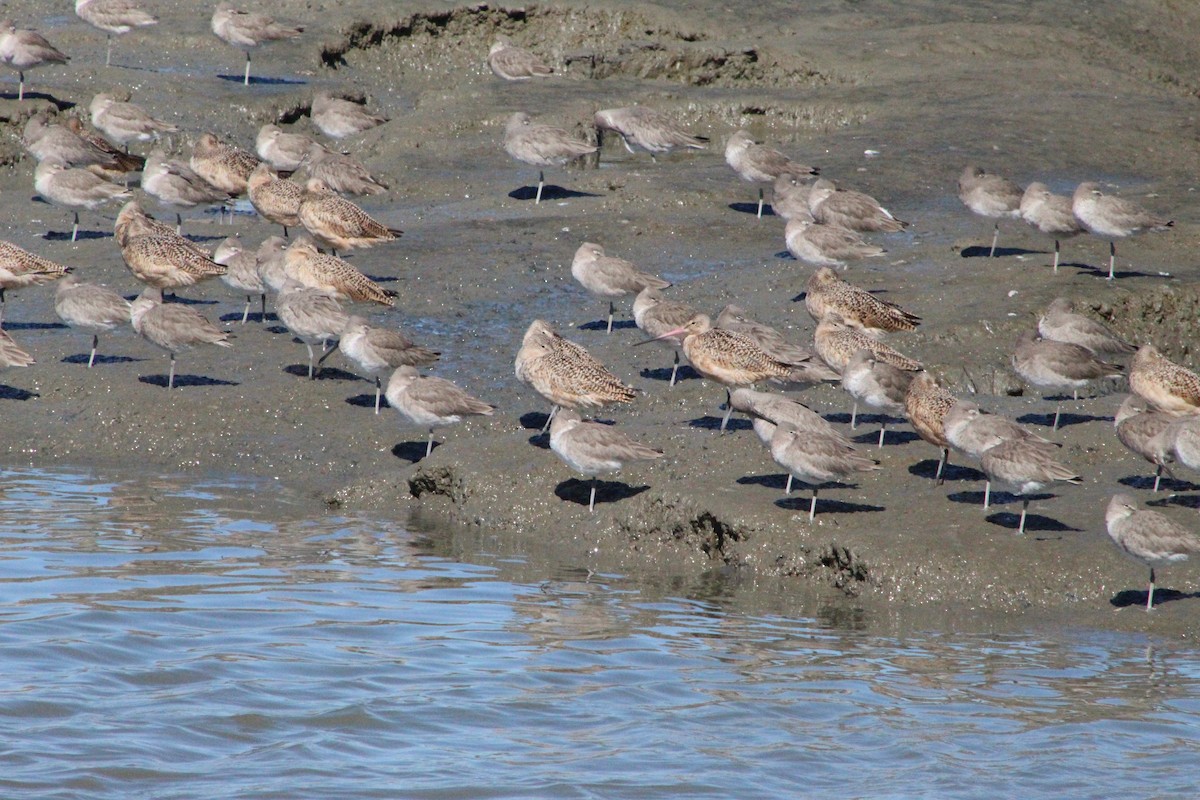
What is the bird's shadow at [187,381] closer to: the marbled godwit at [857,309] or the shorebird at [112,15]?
the marbled godwit at [857,309]

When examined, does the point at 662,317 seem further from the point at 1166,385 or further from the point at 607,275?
the point at 1166,385

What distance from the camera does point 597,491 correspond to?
11.2 meters

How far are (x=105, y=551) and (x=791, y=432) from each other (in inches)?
175

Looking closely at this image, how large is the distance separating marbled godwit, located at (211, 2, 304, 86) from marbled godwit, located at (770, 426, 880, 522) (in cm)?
1551

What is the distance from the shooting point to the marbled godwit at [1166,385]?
1183 centimetres

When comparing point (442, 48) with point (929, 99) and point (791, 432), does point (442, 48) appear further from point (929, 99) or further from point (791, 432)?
point (791, 432)

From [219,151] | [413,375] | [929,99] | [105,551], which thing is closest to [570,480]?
[413,375]

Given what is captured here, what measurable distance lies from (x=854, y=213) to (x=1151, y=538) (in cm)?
742

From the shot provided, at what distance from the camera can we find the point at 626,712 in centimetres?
766

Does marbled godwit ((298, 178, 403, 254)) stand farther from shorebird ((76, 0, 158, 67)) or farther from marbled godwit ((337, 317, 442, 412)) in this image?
shorebird ((76, 0, 158, 67))

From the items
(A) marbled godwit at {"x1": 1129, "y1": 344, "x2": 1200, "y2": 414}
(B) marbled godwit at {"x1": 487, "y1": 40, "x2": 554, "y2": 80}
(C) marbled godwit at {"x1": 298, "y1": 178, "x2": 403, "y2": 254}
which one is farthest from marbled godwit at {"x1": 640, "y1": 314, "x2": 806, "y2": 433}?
(B) marbled godwit at {"x1": 487, "y1": 40, "x2": 554, "y2": 80}

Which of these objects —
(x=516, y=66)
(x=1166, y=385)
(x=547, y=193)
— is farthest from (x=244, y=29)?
(x=1166, y=385)

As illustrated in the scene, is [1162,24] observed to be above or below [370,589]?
above

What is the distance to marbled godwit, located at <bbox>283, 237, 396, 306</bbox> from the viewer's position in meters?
14.7
